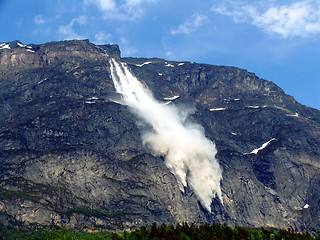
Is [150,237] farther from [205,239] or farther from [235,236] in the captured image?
[235,236]

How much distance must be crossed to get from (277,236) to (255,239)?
468 inches

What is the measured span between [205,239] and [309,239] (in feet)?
127

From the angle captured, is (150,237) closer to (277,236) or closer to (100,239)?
(100,239)

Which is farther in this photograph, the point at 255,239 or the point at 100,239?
the point at 100,239

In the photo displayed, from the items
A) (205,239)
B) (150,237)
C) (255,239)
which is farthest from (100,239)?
(255,239)

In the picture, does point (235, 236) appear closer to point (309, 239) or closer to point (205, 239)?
point (205, 239)

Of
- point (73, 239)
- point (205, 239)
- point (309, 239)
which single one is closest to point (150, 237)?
point (205, 239)

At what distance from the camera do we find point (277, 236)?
146500 mm

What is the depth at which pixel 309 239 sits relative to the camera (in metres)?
149

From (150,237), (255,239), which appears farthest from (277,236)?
(150,237)

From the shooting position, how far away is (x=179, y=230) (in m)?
156

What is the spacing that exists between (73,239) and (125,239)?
66.0 ft

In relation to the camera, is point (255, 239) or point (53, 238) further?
point (53, 238)

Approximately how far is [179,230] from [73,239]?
38.5m
